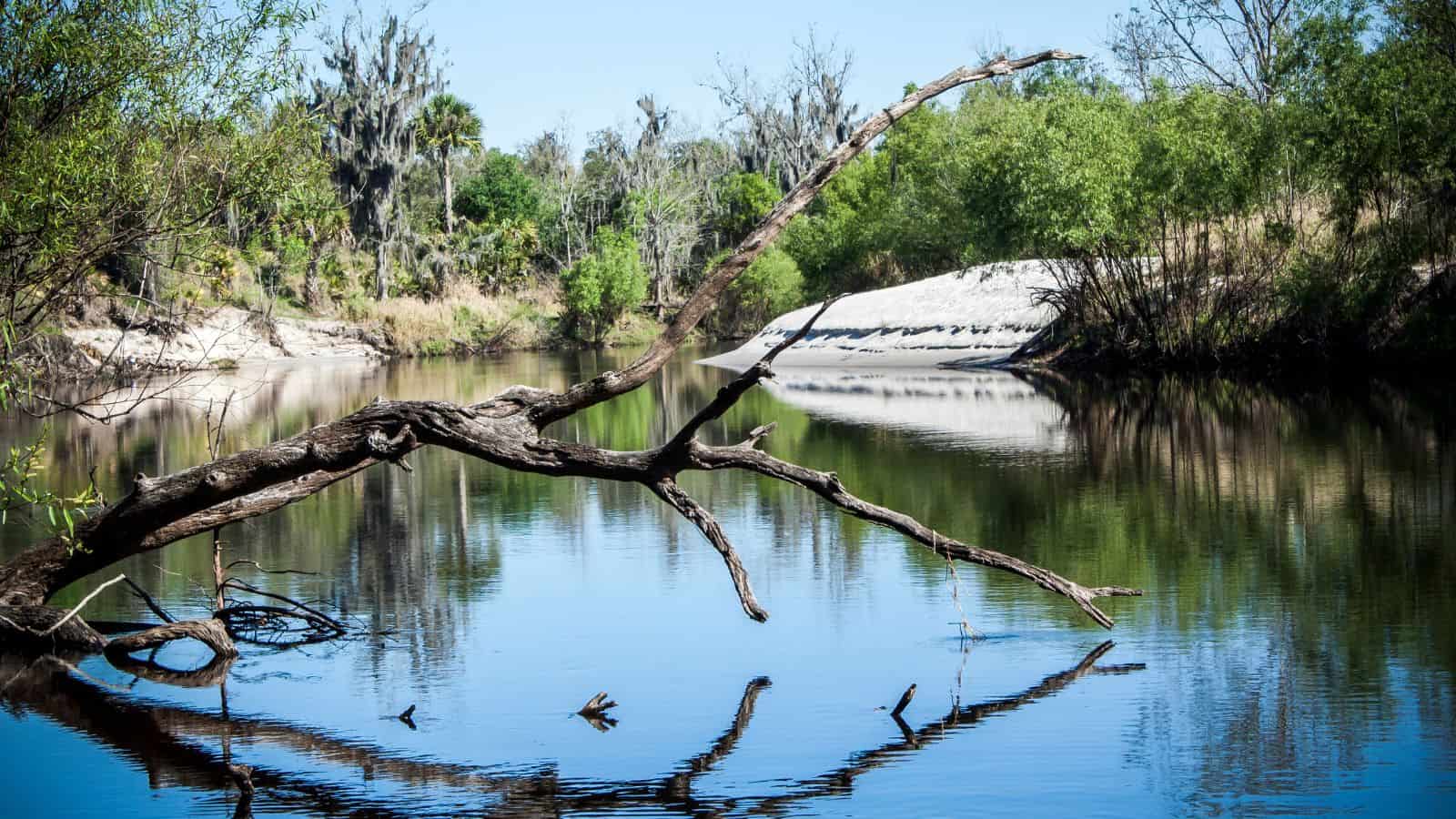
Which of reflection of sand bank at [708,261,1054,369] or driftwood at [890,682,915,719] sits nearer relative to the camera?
driftwood at [890,682,915,719]

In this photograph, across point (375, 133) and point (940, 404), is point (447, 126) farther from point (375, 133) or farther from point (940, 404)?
point (940, 404)

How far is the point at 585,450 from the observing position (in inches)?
438

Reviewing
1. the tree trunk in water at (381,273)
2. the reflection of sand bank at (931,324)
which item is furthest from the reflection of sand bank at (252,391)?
the reflection of sand bank at (931,324)

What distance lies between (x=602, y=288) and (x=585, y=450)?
2726 inches

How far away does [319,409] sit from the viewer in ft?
121

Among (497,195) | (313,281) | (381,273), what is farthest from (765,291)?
(313,281)

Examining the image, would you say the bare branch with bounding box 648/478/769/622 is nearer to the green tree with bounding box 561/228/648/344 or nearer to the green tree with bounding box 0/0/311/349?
the green tree with bounding box 0/0/311/349

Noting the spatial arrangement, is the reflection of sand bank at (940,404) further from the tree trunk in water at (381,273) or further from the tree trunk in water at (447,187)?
the tree trunk in water at (447,187)

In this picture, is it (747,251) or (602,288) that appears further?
(602,288)

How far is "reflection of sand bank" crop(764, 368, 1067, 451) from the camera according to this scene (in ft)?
92.3

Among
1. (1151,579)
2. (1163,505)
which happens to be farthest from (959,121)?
(1151,579)

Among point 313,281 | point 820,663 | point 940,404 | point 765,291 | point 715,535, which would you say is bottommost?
point 820,663

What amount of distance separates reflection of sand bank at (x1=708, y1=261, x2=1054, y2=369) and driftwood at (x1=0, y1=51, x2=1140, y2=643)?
3782cm

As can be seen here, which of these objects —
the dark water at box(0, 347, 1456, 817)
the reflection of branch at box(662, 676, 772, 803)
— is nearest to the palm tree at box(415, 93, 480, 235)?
the dark water at box(0, 347, 1456, 817)
